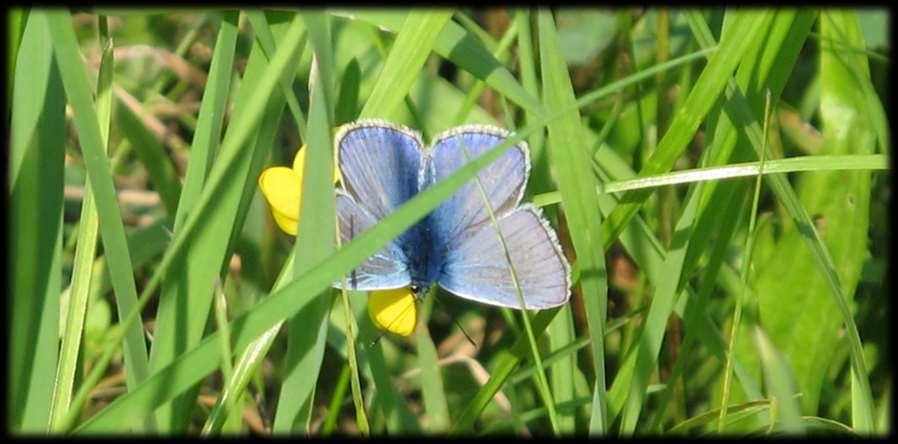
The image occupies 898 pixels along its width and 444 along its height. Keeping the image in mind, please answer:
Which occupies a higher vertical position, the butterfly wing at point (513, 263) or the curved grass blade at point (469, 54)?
the curved grass blade at point (469, 54)

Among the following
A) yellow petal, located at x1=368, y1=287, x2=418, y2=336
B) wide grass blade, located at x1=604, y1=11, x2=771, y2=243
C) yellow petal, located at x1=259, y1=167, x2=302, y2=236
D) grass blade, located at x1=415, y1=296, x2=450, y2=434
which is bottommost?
grass blade, located at x1=415, y1=296, x2=450, y2=434

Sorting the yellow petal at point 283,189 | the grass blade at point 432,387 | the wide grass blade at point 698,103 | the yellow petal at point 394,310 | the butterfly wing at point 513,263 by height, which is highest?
the wide grass blade at point 698,103

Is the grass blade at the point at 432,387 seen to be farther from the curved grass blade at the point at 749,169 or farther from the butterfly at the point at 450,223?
the curved grass blade at the point at 749,169

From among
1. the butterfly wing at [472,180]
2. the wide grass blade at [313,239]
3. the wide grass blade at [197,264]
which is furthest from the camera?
the butterfly wing at [472,180]

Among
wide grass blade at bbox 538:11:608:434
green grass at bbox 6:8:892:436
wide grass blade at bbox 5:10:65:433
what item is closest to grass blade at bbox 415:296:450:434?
green grass at bbox 6:8:892:436

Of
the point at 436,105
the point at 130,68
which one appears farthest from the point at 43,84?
the point at 130,68

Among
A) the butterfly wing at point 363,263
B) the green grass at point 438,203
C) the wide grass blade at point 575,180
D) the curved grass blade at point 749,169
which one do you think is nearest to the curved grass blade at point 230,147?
the green grass at point 438,203

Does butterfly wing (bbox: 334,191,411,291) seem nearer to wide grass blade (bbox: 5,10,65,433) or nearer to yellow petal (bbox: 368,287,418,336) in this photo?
yellow petal (bbox: 368,287,418,336)
